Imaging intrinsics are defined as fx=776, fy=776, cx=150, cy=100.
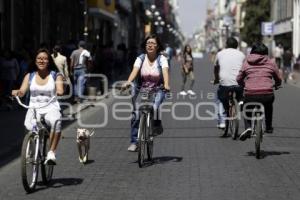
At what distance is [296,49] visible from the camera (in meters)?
62.1

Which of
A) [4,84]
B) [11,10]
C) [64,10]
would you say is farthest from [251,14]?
[4,84]

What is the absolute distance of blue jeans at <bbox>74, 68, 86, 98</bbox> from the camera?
73.1 ft

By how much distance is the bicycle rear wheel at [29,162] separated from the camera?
8.52 m

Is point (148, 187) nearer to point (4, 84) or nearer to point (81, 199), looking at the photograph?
point (81, 199)

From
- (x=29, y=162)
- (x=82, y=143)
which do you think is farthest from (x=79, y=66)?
(x=29, y=162)

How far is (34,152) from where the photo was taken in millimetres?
8781

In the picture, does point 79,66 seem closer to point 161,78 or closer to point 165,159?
point 165,159

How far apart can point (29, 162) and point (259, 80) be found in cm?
453

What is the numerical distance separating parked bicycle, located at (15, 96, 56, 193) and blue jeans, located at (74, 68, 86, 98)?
13057 mm

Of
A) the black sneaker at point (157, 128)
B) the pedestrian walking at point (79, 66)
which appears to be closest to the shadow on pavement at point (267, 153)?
the black sneaker at point (157, 128)

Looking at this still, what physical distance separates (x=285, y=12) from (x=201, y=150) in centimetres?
5872

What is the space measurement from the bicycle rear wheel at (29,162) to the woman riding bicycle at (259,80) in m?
4.20

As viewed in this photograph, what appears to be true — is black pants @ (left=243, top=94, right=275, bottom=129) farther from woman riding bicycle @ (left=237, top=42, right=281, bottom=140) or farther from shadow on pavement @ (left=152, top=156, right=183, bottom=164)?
shadow on pavement @ (left=152, top=156, right=183, bottom=164)

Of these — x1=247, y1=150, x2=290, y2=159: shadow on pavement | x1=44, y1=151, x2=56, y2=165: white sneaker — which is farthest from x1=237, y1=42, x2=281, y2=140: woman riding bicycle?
x1=44, y1=151, x2=56, y2=165: white sneaker
